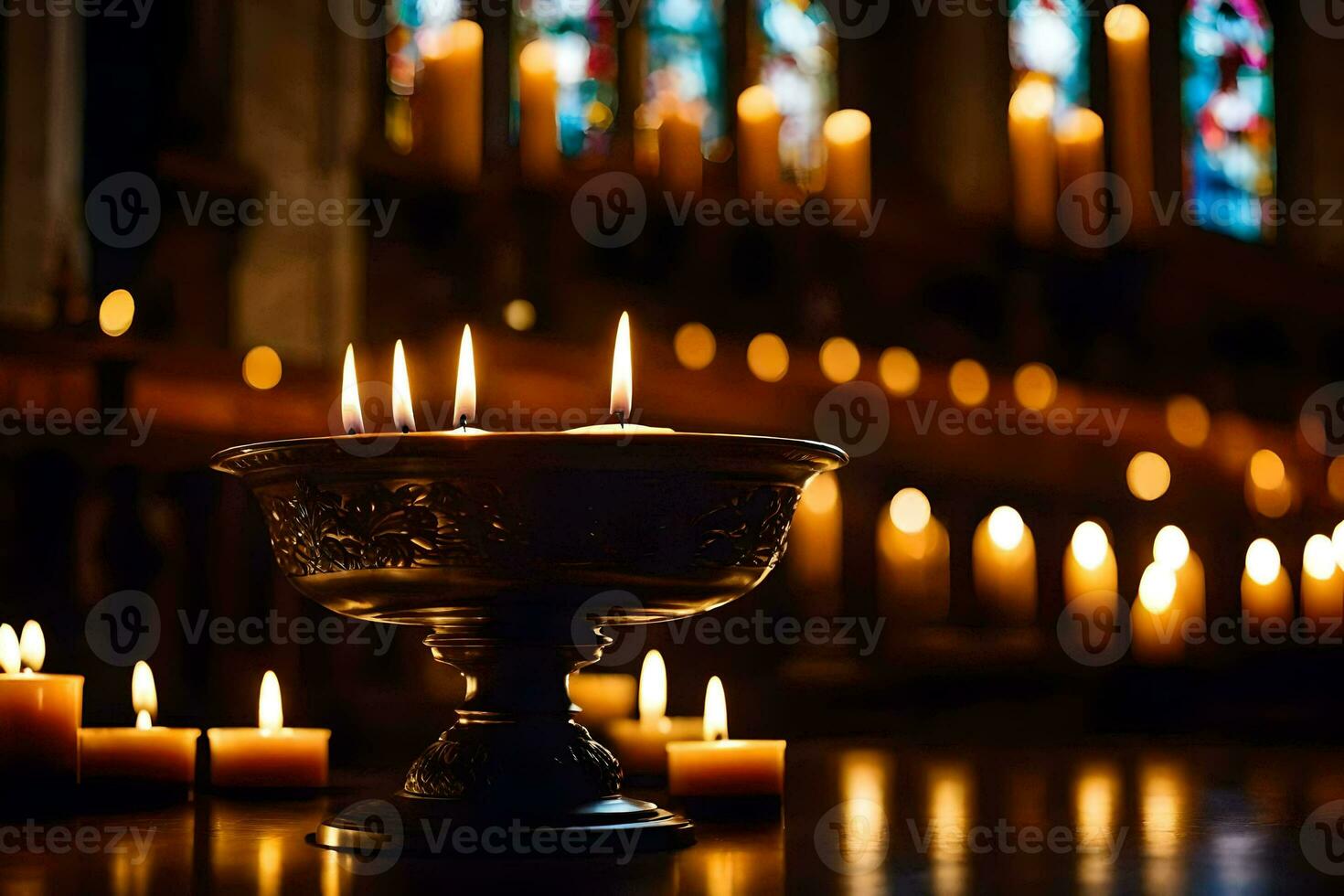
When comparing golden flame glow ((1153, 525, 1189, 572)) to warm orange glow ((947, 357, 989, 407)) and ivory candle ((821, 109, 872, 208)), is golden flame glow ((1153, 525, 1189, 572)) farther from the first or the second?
ivory candle ((821, 109, 872, 208))

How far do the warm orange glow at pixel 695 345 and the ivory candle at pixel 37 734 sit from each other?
3.02 m

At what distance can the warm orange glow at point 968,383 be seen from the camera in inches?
191

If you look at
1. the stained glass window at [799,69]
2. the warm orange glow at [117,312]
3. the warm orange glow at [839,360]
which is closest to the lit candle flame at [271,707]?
the warm orange glow at [117,312]

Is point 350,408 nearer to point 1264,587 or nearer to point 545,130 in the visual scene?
point 545,130

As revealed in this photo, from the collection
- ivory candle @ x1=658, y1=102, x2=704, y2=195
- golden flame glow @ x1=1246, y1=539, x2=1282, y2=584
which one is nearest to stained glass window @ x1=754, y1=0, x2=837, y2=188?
golden flame glow @ x1=1246, y1=539, x2=1282, y2=584

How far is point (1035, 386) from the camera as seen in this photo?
5129mm

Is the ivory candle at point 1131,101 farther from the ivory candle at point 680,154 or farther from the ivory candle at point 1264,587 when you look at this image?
the ivory candle at point 1264,587

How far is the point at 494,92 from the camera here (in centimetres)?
716

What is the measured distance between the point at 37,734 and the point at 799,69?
7412mm

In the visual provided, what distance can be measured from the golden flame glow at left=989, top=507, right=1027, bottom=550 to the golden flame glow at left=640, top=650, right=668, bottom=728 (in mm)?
2540

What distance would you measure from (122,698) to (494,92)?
4909 mm

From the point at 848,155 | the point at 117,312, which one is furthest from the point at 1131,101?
the point at 117,312

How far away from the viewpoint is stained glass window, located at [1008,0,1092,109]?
29.2 feet

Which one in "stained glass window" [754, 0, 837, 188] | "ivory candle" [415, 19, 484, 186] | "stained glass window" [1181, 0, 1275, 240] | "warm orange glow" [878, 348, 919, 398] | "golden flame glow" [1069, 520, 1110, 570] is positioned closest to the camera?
"ivory candle" [415, 19, 484, 186]
